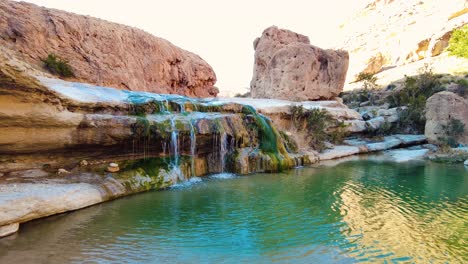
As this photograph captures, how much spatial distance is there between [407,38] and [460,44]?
14.7 m

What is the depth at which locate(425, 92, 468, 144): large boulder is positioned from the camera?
20.5m

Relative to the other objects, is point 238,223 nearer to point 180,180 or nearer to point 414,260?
point 414,260

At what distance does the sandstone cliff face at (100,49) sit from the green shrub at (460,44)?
32764mm

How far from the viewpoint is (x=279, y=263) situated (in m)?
4.93

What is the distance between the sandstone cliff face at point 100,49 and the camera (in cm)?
1422

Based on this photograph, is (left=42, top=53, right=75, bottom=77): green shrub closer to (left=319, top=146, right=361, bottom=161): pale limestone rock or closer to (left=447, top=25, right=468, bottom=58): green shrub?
(left=319, top=146, right=361, bottom=161): pale limestone rock

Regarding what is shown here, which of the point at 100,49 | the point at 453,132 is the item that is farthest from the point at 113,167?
the point at 453,132

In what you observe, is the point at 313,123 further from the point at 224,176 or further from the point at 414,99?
the point at 414,99

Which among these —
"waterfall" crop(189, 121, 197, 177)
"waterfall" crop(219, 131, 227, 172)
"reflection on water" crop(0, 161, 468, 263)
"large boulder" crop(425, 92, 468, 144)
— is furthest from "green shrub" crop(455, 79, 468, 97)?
"waterfall" crop(189, 121, 197, 177)

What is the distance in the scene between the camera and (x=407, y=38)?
5197cm

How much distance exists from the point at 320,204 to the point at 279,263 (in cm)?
368

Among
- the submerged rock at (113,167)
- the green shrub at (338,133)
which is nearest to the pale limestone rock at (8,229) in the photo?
Result: the submerged rock at (113,167)

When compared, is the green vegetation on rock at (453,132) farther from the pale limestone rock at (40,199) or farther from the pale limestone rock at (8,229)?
the pale limestone rock at (8,229)

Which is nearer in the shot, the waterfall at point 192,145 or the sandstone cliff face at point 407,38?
the waterfall at point 192,145
